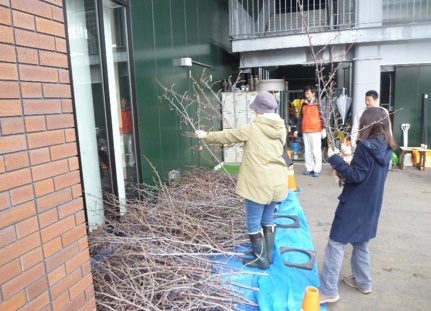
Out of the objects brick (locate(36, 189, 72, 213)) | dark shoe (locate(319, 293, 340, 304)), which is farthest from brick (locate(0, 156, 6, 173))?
dark shoe (locate(319, 293, 340, 304))

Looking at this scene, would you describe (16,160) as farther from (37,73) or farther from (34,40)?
(34,40)

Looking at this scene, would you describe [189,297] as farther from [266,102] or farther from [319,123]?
[319,123]

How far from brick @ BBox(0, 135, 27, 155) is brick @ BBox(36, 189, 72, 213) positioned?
276mm

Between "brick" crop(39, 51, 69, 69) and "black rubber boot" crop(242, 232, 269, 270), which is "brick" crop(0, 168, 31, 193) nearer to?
"brick" crop(39, 51, 69, 69)

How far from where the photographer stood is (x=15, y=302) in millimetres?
1495

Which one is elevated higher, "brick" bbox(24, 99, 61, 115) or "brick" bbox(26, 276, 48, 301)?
"brick" bbox(24, 99, 61, 115)

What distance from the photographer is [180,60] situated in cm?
629

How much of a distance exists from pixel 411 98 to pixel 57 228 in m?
9.87

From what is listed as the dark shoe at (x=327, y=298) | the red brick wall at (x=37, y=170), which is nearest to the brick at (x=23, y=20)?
the red brick wall at (x=37, y=170)

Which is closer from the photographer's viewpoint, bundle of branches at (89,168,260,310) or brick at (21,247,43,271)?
brick at (21,247,43,271)

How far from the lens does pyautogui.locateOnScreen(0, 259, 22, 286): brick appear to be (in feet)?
4.73

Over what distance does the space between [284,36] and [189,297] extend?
7.61 m

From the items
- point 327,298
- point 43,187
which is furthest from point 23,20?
point 327,298

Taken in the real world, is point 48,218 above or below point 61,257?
above
